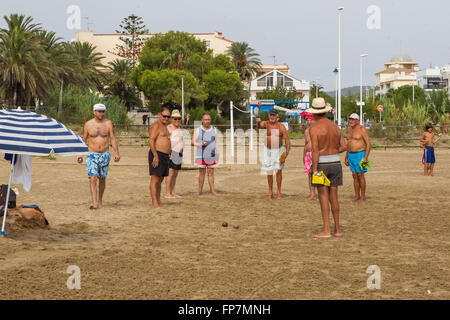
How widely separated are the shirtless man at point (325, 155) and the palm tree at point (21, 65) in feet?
131

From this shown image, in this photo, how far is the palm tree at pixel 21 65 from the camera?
44.7m

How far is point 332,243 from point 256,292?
2405 mm

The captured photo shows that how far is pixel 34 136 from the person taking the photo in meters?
6.89

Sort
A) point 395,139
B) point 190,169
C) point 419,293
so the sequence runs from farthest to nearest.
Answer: point 395,139
point 190,169
point 419,293

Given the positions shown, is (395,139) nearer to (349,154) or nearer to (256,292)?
(349,154)

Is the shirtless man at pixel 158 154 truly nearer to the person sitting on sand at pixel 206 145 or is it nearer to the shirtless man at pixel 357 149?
the person sitting on sand at pixel 206 145

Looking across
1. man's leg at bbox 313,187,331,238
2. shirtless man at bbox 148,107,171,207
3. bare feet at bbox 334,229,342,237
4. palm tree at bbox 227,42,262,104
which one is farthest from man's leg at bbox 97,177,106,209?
palm tree at bbox 227,42,262,104

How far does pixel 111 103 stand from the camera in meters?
53.2

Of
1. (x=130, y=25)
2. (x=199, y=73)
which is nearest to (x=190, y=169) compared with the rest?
(x=199, y=73)

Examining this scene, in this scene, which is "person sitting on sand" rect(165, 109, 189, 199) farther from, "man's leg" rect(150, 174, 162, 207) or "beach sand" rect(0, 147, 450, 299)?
"man's leg" rect(150, 174, 162, 207)

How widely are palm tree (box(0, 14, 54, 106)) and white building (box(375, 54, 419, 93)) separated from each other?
90.4 metres

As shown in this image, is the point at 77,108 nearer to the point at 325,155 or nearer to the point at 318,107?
the point at 318,107

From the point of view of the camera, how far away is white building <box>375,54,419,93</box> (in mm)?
137125

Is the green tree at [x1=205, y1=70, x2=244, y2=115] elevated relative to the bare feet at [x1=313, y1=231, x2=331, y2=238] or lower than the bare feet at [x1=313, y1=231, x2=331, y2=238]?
elevated
